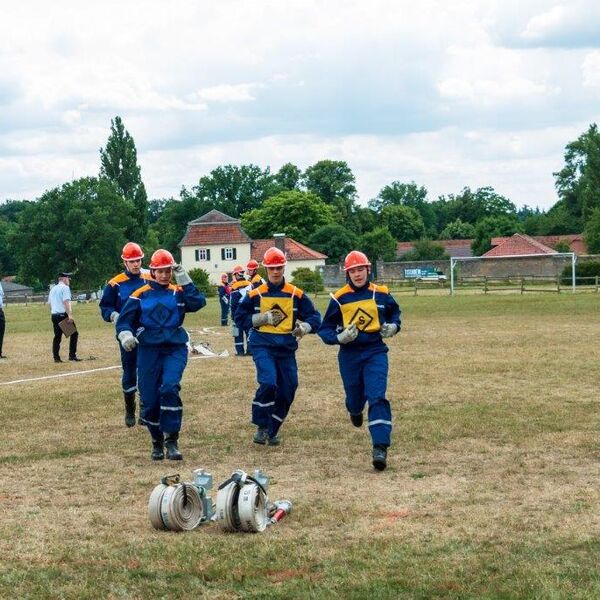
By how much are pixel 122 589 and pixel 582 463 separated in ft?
17.0

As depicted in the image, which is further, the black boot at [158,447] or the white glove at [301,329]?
the white glove at [301,329]

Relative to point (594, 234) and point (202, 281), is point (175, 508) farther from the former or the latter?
point (594, 234)

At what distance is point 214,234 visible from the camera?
12000cm

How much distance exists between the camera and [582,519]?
26.2 ft

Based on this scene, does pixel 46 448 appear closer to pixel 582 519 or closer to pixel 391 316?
pixel 391 316

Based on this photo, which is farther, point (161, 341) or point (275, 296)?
point (275, 296)

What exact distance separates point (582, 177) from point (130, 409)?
382ft

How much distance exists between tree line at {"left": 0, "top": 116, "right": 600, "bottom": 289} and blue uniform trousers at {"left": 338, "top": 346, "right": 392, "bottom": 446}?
82.0 metres

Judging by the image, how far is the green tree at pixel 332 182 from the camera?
138750mm

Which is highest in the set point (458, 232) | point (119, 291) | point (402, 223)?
point (402, 223)

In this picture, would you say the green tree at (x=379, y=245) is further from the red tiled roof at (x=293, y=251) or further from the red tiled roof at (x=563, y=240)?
the red tiled roof at (x=563, y=240)

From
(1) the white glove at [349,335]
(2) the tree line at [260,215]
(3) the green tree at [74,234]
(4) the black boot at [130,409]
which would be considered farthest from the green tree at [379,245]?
(1) the white glove at [349,335]

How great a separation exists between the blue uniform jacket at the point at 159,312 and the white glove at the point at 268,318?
88cm

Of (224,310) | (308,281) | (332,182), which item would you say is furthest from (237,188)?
(224,310)
